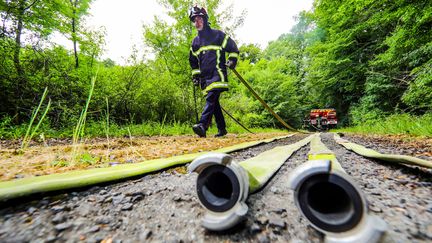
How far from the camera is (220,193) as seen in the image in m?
0.69

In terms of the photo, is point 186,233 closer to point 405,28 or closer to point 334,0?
point 405,28

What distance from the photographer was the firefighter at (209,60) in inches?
151

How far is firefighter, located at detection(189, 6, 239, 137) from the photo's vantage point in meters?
3.83

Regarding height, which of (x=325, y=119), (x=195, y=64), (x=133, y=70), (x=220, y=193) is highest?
(x=133, y=70)

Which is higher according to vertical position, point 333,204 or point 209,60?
point 209,60

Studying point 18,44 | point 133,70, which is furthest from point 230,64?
point 18,44

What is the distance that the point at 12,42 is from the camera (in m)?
4.15

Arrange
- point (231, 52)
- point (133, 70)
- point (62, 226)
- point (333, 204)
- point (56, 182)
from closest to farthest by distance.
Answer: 1. point (333, 204)
2. point (62, 226)
3. point (56, 182)
4. point (231, 52)
5. point (133, 70)

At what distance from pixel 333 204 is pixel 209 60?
3.70 meters

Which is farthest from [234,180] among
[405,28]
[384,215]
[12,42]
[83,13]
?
[83,13]

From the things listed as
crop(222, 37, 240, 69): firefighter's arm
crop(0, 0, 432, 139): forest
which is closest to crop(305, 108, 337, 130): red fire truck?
crop(0, 0, 432, 139): forest

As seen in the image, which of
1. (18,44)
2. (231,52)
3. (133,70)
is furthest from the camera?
(133,70)

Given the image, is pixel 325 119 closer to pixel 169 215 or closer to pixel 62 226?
pixel 169 215

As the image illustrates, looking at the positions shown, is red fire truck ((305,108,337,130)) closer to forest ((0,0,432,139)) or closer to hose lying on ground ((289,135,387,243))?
forest ((0,0,432,139))
